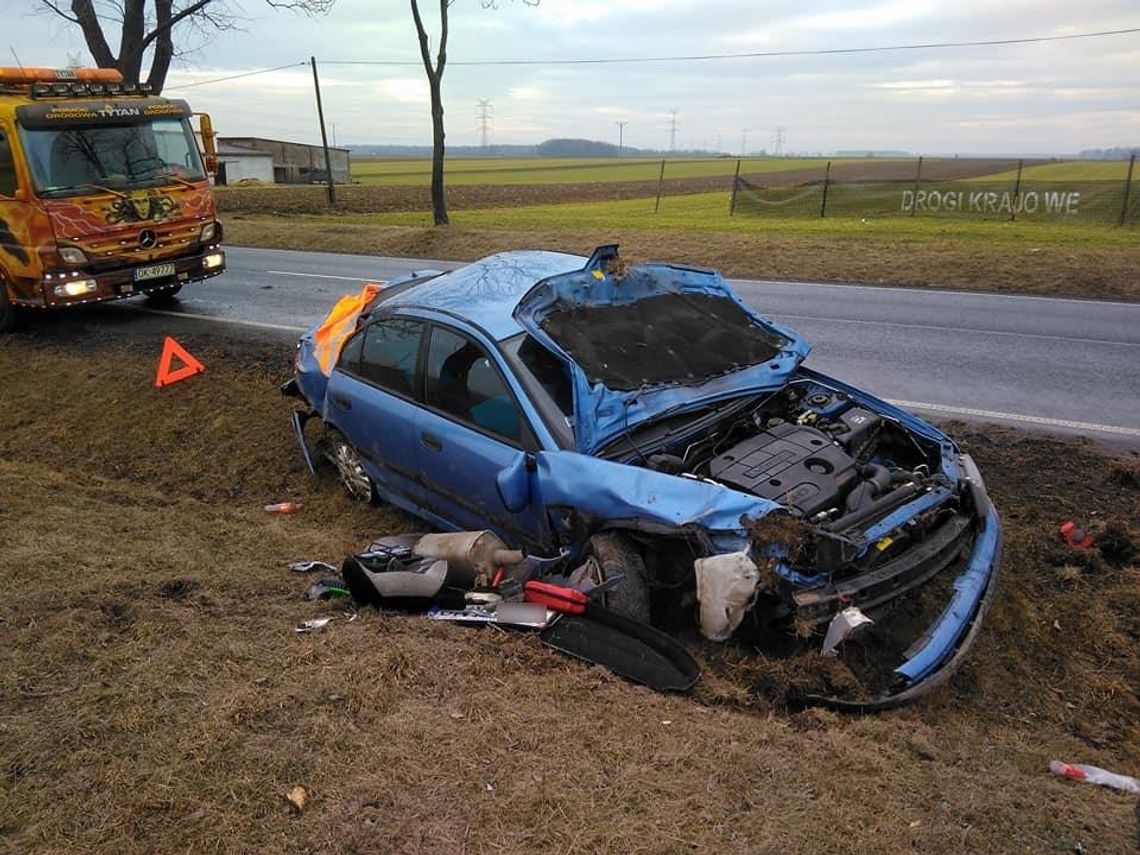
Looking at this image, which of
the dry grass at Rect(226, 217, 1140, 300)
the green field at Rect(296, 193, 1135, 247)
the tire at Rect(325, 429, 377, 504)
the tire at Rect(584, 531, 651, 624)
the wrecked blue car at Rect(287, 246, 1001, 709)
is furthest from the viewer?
the green field at Rect(296, 193, 1135, 247)

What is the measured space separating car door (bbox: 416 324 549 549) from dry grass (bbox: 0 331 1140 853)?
859mm

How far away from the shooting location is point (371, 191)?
4612cm

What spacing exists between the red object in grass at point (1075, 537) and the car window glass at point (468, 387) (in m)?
3.37

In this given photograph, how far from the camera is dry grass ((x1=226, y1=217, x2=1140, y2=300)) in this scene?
555 inches

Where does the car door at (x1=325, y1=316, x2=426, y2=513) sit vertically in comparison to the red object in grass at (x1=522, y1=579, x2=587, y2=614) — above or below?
above

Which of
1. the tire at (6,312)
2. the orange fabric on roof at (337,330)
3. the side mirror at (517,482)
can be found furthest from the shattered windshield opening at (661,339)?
the tire at (6,312)

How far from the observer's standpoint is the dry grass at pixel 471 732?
272cm

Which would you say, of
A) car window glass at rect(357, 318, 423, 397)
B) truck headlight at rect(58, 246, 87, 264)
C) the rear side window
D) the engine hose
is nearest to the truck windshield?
the rear side window

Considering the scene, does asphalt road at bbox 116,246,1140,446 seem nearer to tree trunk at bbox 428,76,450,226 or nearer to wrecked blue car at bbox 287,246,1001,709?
wrecked blue car at bbox 287,246,1001,709

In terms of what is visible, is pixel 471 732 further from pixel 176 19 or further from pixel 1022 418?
pixel 176 19

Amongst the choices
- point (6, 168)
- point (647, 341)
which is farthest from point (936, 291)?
point (6, 168)

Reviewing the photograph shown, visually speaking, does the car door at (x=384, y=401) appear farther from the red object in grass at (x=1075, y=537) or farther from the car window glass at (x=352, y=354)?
the red object in grass at (x=1075, y=537)

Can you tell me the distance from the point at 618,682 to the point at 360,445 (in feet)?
10.1

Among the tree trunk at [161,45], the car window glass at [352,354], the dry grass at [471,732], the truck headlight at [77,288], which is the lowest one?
the dry grass at [471,732]
